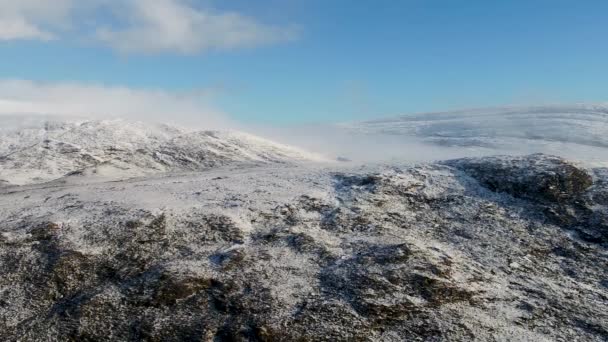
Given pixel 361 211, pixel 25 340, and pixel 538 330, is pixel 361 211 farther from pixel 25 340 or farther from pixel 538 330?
pixel 25 340

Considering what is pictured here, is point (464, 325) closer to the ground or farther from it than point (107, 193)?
closer to the ground

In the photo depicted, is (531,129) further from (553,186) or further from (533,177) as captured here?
(553,186)

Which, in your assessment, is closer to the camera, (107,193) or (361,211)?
(361,211)

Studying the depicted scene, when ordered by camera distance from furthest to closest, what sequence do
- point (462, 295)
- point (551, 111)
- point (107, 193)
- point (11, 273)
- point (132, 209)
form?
1. point (551, 111)
2. point (107, 193)
3. point (132, 209)
4. point (11, 273)
5. point (462, 295)

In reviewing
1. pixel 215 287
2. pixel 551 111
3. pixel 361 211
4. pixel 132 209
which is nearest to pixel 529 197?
pixel 361 211

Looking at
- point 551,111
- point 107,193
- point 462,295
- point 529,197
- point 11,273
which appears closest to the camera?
point 462,295

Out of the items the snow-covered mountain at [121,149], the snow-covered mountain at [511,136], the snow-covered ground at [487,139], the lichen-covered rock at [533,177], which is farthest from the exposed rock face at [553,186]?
the snow-covered mountain at [511,136]
